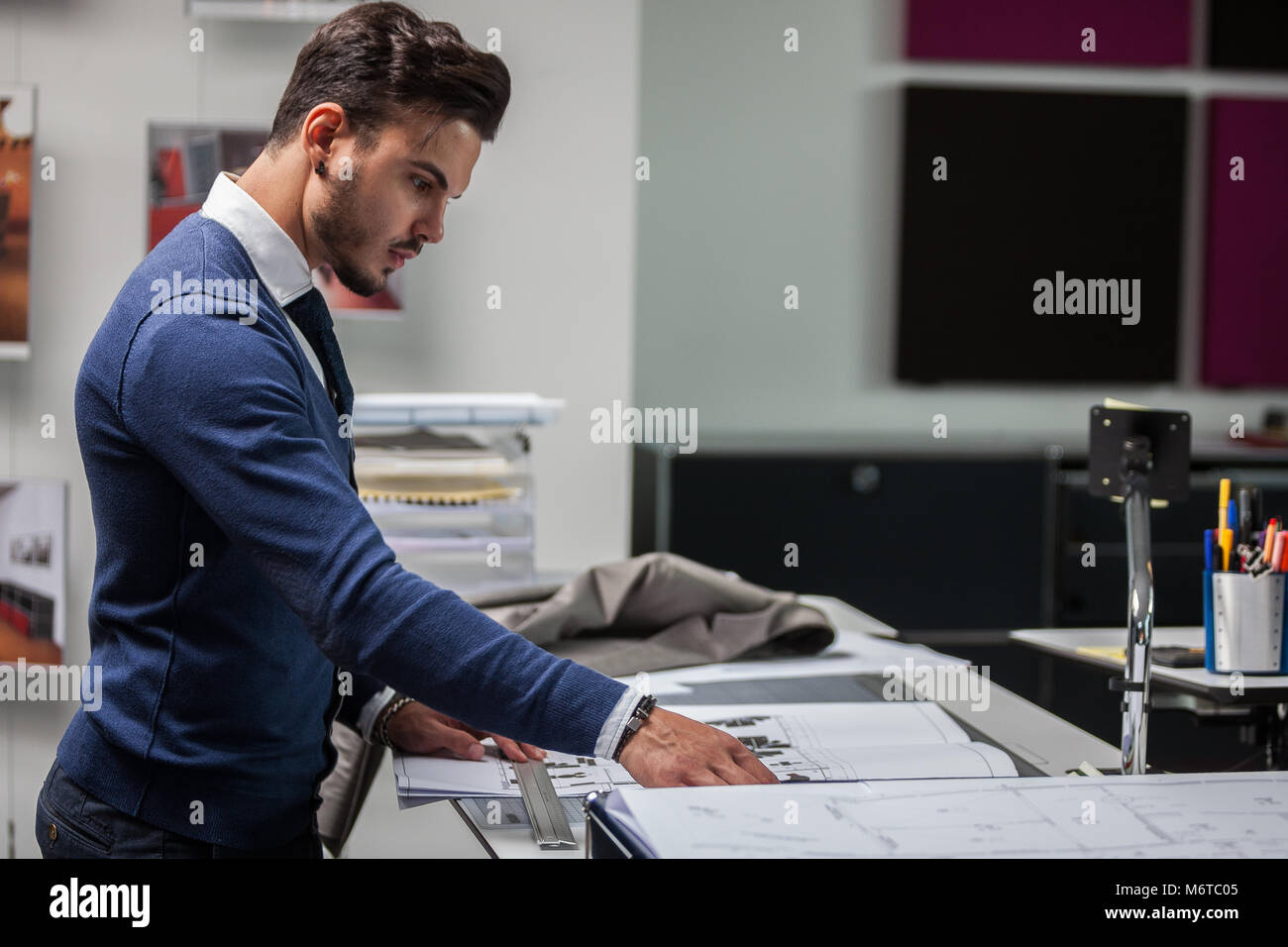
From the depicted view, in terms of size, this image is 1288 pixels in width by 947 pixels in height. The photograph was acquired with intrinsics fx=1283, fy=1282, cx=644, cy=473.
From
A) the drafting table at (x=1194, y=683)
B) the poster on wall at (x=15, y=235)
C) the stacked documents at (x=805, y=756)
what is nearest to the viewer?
the stacked documents at (x=805, y=756)

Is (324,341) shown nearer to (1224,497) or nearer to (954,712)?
(954,712)

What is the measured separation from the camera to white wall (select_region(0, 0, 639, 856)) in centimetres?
262

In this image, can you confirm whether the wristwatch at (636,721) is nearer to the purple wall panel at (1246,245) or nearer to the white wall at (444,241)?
the white wall at (444,241)

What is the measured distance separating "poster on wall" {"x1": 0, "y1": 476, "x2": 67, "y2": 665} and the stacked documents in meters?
1.61

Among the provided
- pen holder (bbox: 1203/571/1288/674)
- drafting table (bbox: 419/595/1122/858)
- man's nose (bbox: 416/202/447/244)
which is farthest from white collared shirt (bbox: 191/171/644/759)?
pen holder (bbox: 1203/571/1288/674)

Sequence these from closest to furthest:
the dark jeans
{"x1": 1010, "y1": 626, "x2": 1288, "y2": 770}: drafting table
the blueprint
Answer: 1. the blueprint
2. the dark jeans
3. {"x1": 1010, "y1": 626, "x2": 1288, "y2": 770}: drafting table

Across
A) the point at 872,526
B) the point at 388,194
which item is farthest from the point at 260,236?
the point at 872,526

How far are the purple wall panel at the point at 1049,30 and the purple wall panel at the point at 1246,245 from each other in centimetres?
28

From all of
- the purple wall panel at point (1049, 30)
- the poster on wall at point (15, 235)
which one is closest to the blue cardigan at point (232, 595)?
the poster on wall at point (15, 235)

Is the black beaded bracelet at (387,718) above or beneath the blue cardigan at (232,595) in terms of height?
beneath

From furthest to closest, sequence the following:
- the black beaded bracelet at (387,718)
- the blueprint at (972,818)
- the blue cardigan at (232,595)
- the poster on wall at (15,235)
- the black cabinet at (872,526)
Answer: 1. the black cabinet at (872,526)
2. the poster on wall at (15,235)
3. the black beaded bracelet at (387,718)
4. the blue cardigan at (232,595)
5. the blueprint at (972,818)

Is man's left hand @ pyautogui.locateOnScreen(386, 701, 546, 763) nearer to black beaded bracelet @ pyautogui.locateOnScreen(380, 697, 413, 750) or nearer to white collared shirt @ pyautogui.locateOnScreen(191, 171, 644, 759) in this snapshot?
black beaded bracelet @ pyautogui.locateOnScreen(380, 697, 413, 750)

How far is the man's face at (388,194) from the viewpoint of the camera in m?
1.24

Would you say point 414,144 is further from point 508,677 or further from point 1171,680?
point 1171,680
